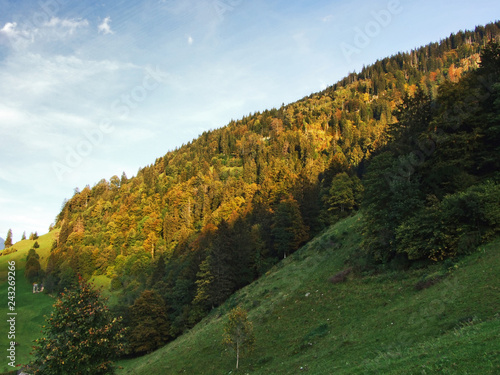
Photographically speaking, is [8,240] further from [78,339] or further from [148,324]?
[78,339]

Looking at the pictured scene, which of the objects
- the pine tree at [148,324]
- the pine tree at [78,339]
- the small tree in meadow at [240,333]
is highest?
the pine tree at [78,339]

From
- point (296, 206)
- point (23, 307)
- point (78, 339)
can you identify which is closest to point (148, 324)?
point (296, 206)

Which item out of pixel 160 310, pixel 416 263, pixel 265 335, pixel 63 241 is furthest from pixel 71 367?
pixel 63 241

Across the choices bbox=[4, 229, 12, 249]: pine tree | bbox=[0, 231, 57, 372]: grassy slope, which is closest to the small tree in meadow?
bbox=[0, 231, 57, 372]: grassy slope

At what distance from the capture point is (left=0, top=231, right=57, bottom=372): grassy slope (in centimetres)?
6893

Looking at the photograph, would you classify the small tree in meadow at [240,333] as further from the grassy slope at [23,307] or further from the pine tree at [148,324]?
the grassy slope at [23,307]

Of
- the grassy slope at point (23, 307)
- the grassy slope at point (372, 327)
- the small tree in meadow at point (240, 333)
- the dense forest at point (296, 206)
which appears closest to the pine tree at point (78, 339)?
the small tree in meadow at point (240, 333)

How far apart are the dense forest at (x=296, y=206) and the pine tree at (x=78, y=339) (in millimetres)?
25798

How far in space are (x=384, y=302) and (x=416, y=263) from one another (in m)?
6.58

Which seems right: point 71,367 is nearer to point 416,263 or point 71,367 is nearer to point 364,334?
point 364,334

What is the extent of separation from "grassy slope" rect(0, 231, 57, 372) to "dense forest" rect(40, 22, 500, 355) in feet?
26.0

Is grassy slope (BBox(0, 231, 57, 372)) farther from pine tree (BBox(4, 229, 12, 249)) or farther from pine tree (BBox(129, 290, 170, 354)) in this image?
pine tree (BBox(129, 290, 170, 354))

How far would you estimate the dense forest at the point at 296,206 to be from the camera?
29.2 m

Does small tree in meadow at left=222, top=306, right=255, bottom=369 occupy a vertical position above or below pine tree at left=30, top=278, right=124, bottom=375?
below
